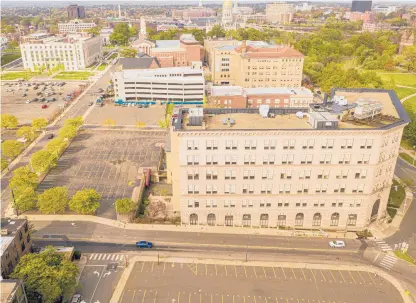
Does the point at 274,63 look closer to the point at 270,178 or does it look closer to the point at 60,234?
the point at 270,178

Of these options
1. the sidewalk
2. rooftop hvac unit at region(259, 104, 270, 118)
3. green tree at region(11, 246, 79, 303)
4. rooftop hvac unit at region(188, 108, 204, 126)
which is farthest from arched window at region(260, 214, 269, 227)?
green tree at region(11, 246, 79, 303)

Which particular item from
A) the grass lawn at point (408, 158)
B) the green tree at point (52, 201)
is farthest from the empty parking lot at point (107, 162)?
the grass lawn at point (408, 158)

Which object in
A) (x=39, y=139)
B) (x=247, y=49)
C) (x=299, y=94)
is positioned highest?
(x=247, y=49)

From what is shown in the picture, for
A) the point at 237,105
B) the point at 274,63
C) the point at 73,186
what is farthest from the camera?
the point at 274,63

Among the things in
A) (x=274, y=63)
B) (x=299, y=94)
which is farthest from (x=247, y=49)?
(x=299, y=94)

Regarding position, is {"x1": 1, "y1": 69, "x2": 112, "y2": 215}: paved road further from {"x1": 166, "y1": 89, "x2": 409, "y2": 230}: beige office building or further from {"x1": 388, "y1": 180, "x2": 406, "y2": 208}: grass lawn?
{"x1": 388, "y1": 180, "x2": 406, "y2": 208}: grass lawn
